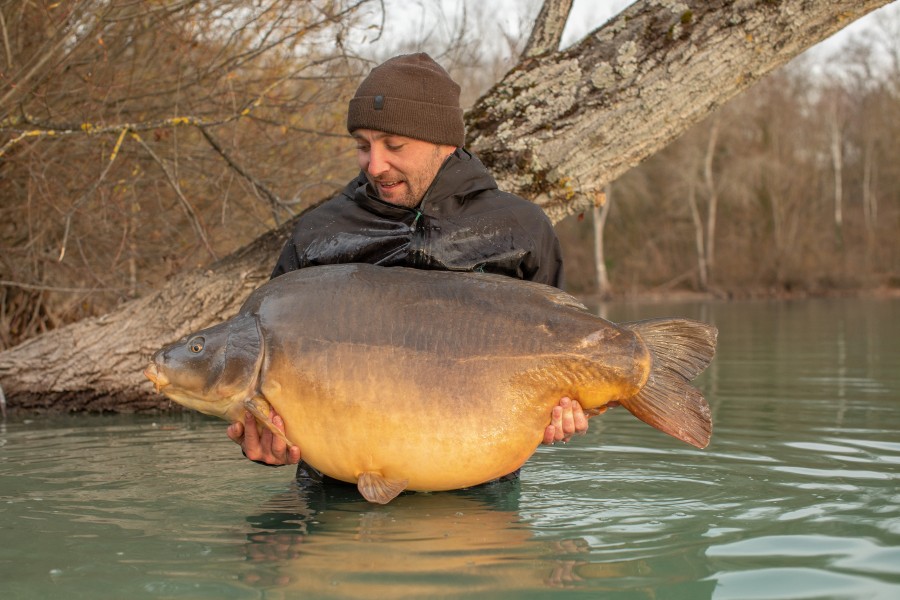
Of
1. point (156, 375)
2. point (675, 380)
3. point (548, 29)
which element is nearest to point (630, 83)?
point (548, 29)

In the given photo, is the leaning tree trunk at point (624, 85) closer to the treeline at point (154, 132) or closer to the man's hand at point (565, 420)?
the treeline at point (154, 132)

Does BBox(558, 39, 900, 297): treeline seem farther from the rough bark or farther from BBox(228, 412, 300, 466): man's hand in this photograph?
BBox(228, 412, 300, 466): man's hand

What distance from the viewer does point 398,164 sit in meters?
4.13

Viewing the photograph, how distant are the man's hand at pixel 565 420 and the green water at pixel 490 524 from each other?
324 millimetres

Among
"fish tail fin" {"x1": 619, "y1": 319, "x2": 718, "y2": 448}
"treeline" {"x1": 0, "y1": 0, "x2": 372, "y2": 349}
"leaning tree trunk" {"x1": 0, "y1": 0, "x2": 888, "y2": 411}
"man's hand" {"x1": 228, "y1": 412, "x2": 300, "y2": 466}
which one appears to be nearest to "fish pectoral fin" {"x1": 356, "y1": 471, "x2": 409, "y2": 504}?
"man's hand" {"x1": 228, "y1": 412, "x2": 300, "y2": 466}

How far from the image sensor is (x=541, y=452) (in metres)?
5.50

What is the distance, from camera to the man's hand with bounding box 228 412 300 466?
368 cm

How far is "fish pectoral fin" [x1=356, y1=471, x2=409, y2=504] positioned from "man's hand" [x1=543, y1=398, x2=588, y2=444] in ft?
1.84

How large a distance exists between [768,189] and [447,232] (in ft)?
117

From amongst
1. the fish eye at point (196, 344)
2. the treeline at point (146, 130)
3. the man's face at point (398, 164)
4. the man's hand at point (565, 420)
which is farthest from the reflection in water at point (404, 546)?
the treeline at point (146, 130)

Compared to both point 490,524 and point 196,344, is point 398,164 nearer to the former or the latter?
point 196,344

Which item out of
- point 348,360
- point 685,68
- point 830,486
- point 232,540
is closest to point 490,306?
point 348,360

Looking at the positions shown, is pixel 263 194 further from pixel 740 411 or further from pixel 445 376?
pixel 445 376

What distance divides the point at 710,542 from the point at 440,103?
197cm
